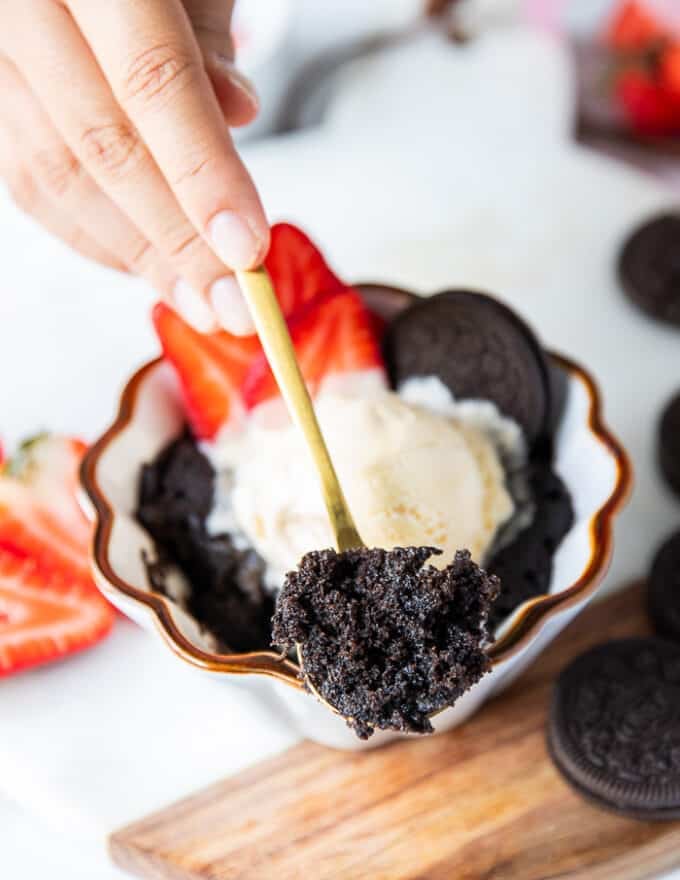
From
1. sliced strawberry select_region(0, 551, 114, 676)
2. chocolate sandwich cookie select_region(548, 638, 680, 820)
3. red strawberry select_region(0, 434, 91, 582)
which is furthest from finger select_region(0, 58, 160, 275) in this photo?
chocolate sandwich cookie select_region(548, 638, 680, 820)

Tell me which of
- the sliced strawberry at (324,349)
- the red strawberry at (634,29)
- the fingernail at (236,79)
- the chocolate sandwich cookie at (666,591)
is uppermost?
the fingernail at (236,79)

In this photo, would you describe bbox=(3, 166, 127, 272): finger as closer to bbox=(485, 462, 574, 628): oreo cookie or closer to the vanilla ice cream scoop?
the vanilla ice cream scoop

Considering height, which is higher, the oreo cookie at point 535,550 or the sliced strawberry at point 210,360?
the sliced strawberry at point 210,360

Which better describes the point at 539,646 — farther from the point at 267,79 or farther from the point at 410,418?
the point at 267,79

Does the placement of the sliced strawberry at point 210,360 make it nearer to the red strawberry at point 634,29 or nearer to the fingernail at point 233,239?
the fingernail at point 233,239

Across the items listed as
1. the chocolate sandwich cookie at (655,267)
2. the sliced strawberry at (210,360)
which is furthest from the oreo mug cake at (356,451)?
the chocolate sandwich cookie at (655,267)

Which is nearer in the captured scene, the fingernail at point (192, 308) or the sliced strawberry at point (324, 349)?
the fingernail at point (192, 308)

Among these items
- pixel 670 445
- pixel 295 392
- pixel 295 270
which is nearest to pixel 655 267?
pixel 670 445
